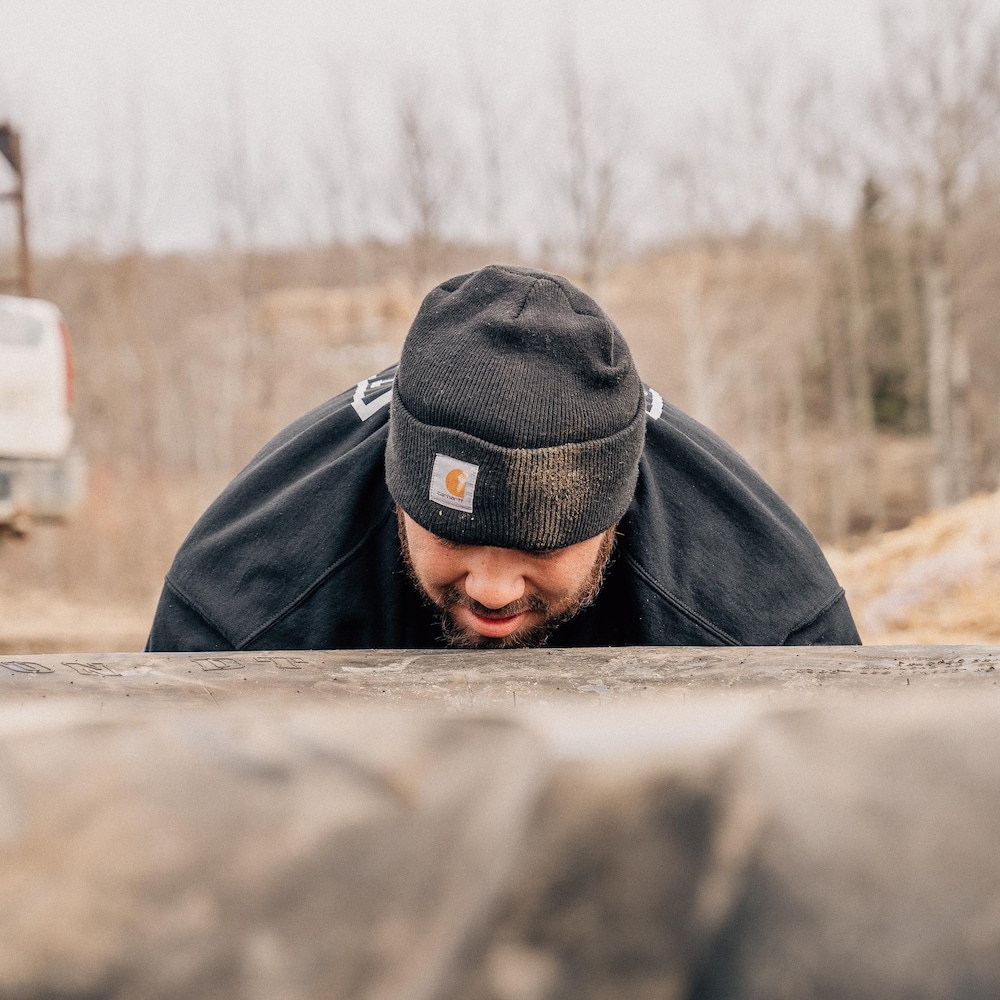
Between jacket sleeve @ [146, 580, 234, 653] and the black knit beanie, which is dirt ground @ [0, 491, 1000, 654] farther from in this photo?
jacket sleeve @ [146, 580, 234, 653]

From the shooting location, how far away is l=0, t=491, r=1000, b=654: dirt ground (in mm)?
8250

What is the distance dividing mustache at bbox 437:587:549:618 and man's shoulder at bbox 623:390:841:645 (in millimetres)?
250

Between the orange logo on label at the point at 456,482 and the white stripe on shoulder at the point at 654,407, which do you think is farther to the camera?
the white stripe on shoulder at the point at 654,407

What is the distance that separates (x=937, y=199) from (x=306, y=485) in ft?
58.3

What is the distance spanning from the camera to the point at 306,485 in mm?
2406

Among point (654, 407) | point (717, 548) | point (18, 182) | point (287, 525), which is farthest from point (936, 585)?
point (18, 182)

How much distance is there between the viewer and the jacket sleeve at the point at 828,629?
2232 mm

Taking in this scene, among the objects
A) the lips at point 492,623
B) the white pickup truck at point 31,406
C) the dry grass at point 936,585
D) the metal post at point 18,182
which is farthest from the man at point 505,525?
the metal post at point 18,182

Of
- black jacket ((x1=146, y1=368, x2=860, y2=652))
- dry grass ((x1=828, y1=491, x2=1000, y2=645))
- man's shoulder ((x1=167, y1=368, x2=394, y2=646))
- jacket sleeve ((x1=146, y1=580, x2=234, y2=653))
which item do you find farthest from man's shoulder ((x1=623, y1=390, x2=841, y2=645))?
dry grass ((x1=828, y1=491, x2=1000, y2=645))

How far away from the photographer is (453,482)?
1985 mm

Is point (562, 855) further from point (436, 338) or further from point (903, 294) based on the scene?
point (903, 294)

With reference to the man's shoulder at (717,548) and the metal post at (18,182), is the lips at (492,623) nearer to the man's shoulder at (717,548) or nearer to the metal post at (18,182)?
the man's shoulder at (717,548)

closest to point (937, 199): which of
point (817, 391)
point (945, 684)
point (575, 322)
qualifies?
point (817, 391)

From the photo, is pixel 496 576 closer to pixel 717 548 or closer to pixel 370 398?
pixel 717 548
